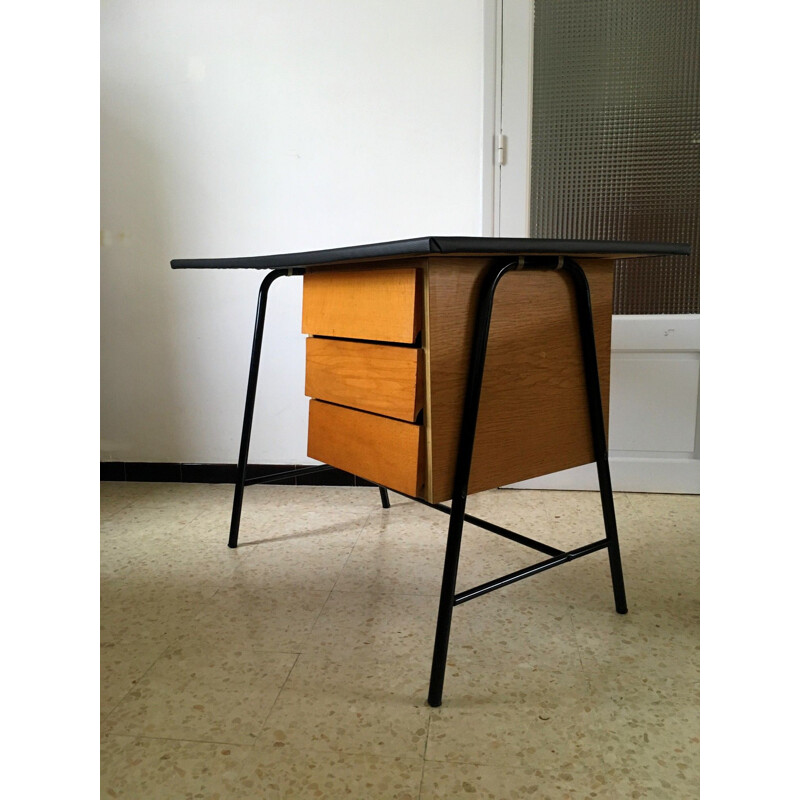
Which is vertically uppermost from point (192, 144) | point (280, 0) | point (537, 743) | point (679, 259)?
point (280, 0)

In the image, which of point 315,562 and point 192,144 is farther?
point 192,144

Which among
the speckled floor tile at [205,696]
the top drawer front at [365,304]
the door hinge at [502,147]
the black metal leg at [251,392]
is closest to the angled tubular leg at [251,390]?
the black metal leg at [251,392]

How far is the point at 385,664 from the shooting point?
4.12ft

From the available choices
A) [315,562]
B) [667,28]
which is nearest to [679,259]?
[667,28]

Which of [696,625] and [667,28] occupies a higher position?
[667,28]

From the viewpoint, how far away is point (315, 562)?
1.74 m

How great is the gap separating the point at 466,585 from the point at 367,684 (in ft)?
1.46

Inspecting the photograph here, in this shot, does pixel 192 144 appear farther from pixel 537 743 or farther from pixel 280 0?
pixel 537 743

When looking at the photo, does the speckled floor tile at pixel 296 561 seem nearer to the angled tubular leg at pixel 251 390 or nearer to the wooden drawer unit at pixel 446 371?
the angled tubular leg at pixel 251 390

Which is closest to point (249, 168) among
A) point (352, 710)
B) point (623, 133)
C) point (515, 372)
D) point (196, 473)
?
point (196, 473)

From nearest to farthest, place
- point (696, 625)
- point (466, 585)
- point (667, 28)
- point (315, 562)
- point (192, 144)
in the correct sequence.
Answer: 1. point (696, 625)
2. point (466, 585)
3. point (315, 562)
4. point (667, 28)
5. point (192, 144)

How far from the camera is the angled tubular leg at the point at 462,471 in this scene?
3.69ft

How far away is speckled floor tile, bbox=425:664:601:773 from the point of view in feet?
3.26

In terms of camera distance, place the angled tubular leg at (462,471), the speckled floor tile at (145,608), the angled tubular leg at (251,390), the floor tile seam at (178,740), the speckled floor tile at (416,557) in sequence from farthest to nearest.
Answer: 1. the angled tubular leg at (251,390)
2. the speckled floor tile at (416,557)
3. the speckled floor tile at (145,608)
4. the angled tubular leg at (462,471)
5. the floor tile seam at (178,740)
